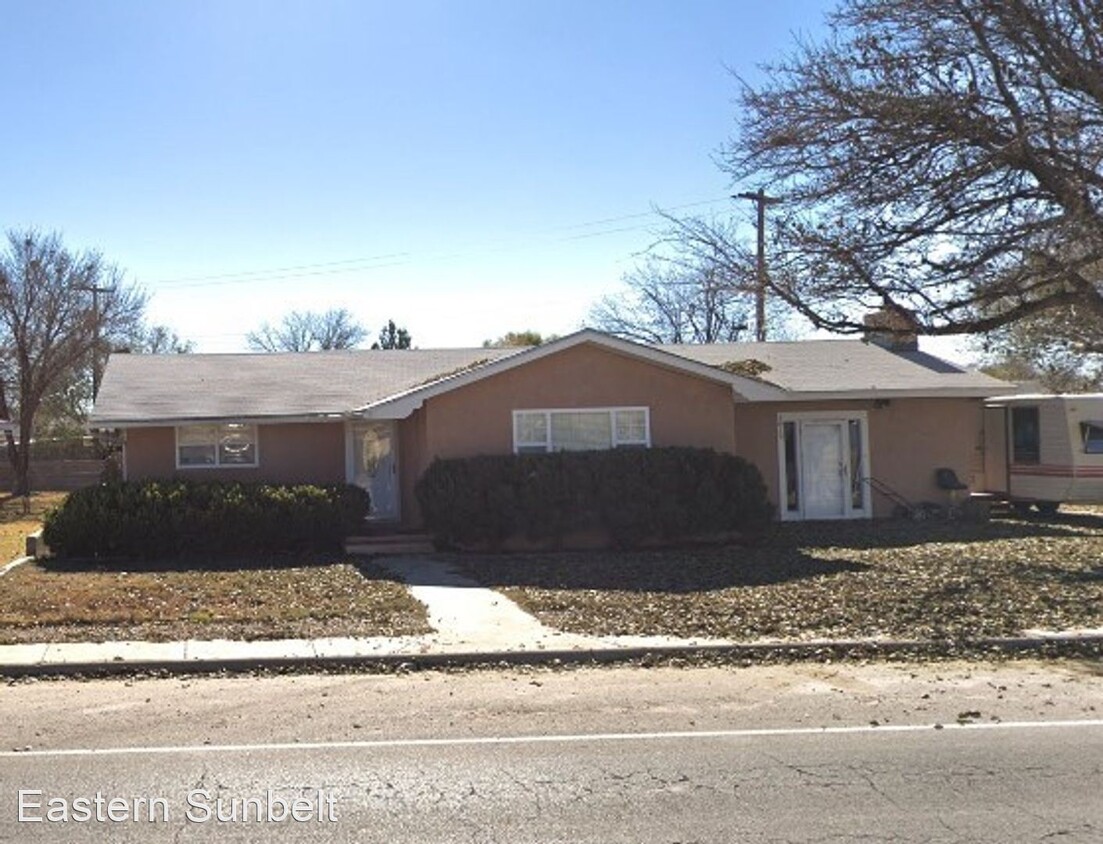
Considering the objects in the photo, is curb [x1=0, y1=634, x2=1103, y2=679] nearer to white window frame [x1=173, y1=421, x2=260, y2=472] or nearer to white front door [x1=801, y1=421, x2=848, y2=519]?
white window frame [x1=173, y1=421, x2=260, y2=472]

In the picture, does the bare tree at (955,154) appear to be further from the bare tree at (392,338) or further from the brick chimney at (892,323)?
the bare tree at (392,338)

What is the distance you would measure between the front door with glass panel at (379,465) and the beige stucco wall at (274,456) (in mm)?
614

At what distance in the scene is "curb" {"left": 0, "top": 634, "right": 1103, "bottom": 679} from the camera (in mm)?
9438

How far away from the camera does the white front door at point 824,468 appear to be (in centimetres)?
2269

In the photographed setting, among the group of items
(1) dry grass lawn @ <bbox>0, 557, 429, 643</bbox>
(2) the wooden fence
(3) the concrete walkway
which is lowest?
(3) the concrete walkway

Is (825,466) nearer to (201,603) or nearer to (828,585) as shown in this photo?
(828,585)

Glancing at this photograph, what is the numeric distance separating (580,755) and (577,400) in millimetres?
12536

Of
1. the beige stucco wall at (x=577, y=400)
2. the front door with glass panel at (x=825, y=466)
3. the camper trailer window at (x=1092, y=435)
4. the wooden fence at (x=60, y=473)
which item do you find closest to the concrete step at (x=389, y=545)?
the beige stucco wall at (x=577, y=400)

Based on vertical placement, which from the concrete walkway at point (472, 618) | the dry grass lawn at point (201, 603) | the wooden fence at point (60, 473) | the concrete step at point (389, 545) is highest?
the wooden fence at point (60, 473)

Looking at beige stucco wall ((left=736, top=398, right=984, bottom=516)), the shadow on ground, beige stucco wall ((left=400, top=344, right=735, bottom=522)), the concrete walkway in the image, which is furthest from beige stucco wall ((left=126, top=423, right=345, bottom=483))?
beige stucco wall ((left=736, top=398, right=984, bottom=516))

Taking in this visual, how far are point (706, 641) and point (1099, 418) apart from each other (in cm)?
1590

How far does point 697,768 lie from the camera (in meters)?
6.31

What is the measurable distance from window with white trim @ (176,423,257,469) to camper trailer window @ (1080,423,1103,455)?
16265 mm

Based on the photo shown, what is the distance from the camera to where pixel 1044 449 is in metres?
23.4
